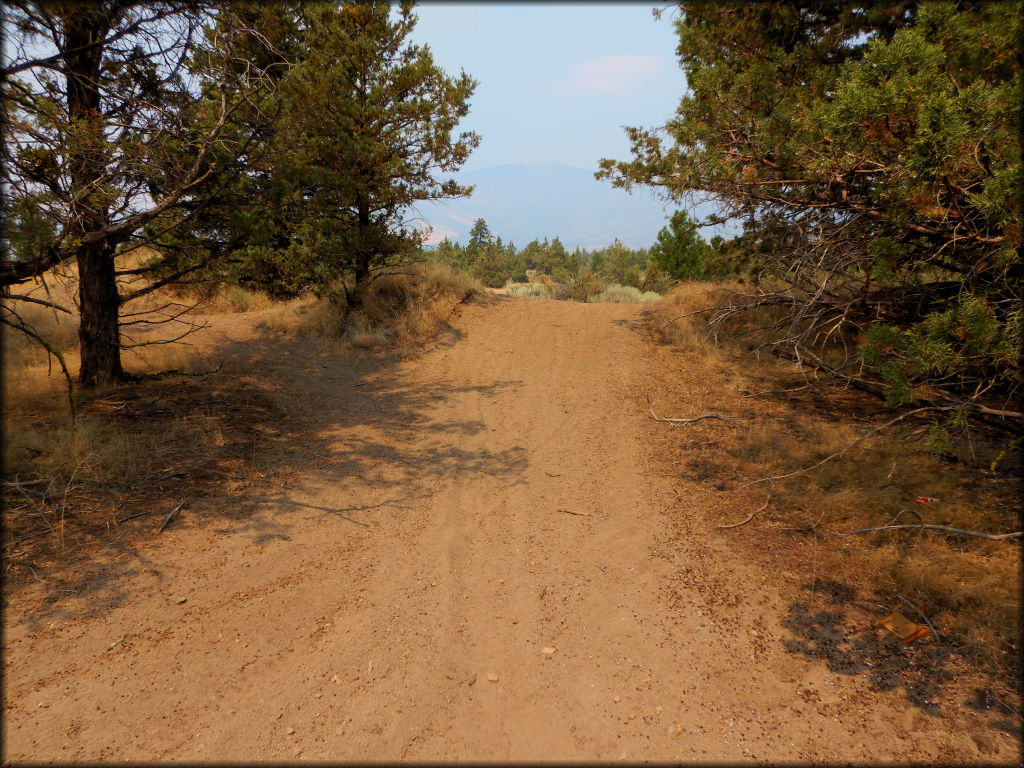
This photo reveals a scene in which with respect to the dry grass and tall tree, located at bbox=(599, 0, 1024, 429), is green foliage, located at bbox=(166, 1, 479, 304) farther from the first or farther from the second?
tall tree, located at bbox=(599, 0, 1024, 429)

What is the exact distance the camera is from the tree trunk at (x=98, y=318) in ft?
19.2

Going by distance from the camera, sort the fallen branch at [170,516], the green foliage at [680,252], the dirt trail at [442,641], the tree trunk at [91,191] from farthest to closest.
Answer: the green foliage at [680,252] → the tree trunk at [91,191] → the fallen branch at [170,516] → the dirt trail at [442,641]

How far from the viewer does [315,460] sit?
5184 mm

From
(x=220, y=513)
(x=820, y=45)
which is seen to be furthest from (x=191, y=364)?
(x=820, y=45)

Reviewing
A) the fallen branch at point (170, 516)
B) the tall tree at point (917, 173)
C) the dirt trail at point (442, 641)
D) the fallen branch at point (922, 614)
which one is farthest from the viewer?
the fallen branch at point (170, 516)

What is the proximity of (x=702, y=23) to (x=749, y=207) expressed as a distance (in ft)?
11.2

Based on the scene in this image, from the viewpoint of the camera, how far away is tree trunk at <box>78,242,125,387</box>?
5844mm

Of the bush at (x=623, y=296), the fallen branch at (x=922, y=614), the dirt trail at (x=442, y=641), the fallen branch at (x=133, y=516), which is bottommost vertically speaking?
the dirt trail at (x=442, y=641)

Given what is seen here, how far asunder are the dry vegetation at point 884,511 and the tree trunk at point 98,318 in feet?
24.3

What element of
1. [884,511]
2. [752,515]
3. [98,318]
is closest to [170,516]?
[98,318]

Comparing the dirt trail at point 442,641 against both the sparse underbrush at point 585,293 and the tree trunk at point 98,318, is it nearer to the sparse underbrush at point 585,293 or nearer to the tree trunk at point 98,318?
the tree trunk at point 98,318

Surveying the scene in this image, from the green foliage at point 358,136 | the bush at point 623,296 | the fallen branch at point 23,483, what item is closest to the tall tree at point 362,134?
the green foliage at point 358,136

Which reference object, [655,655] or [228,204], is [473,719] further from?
[228,204]

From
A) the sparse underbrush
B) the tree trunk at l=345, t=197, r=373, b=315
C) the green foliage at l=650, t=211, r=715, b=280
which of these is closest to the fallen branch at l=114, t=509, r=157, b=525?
the tree trunk at l=345, t=197, r=373, b=315
